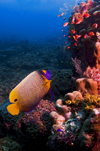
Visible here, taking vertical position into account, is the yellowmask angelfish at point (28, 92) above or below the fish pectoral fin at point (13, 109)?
above

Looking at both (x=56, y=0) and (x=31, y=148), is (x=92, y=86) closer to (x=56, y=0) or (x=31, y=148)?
(x=31, y=148)

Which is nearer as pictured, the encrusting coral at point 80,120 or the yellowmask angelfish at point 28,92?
the yellowmask angelfish at point 28,92

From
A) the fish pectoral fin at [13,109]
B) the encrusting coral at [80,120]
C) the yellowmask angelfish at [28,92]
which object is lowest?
the encrusting coral at [80,120]

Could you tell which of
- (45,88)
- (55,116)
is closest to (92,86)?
(55,116)

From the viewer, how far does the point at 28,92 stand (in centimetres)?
122

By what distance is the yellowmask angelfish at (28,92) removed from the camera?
118 cm

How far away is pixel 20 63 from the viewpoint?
36.5 feet

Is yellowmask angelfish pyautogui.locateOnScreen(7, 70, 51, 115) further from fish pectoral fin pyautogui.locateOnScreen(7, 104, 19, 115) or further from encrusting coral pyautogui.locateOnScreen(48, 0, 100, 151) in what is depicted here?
encrusting coral pyautogui.locateOnScreen(48, 0, 100, 151)

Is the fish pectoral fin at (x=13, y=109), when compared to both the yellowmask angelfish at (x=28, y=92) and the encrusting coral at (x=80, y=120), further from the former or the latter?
the encrusting coral at (x=80, y=120)

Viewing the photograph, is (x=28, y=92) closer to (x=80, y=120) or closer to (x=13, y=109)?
(x=13, y=109)

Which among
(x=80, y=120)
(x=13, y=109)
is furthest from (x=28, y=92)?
(x=80, y=120)

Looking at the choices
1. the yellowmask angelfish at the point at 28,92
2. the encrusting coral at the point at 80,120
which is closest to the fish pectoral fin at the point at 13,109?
the yellowmask angelfish at the point at 28,92

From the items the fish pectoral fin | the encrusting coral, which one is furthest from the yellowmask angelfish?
the encrusting coral

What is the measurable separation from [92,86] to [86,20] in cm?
510
